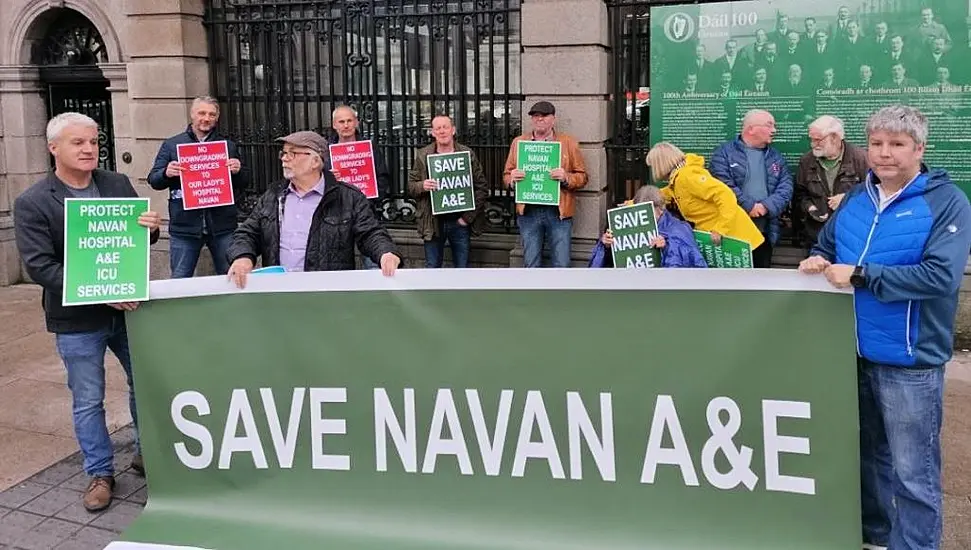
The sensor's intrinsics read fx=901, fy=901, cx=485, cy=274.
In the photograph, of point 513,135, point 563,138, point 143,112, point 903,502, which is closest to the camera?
point 903,502

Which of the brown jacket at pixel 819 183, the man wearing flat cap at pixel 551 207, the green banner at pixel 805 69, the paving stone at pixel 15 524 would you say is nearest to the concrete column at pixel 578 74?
the man wearing flat cap at pixel 551 207

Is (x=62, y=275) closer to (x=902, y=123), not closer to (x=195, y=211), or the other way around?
(x=195, y=211)

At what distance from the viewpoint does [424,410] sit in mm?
3877

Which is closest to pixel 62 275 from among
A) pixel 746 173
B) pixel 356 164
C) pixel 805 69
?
pixel 356 164

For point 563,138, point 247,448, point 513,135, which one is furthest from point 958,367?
point 247,448

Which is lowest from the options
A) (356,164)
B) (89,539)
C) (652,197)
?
(89,539)

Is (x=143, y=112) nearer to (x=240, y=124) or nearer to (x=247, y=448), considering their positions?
(x=240, y=124)

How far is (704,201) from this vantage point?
5.96 m

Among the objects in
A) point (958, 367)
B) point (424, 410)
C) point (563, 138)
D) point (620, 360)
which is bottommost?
point (958, 367)

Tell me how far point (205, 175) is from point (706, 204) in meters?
3.99

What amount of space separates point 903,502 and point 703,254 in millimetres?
2542

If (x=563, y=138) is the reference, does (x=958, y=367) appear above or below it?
below

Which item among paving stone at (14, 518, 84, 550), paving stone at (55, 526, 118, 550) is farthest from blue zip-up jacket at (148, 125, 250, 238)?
paving stone at (55, 526, 118, 550)

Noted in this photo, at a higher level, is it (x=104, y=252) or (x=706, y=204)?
(x=706, y=204)
